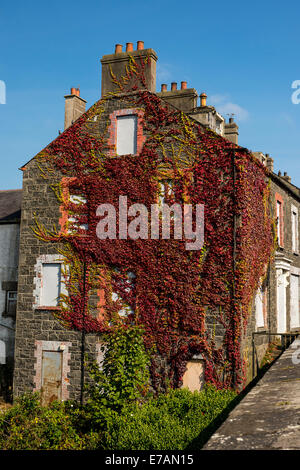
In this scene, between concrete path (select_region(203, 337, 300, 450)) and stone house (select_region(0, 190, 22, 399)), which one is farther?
stone house (select_region(0, 190, 22, 399))

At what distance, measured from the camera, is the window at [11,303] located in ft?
65.2

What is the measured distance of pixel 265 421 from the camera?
634cm

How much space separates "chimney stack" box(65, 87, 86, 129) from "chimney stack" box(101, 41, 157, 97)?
278 centimetres

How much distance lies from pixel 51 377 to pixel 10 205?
8.67 metres

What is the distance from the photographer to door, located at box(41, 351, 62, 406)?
17.2 metres

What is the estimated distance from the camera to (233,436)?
5.84 m

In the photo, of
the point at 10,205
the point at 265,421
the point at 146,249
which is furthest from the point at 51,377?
the point at 265,421

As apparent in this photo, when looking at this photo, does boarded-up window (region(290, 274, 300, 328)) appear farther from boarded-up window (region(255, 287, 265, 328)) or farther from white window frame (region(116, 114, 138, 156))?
white window frame (region(116, 114, 138, 156))

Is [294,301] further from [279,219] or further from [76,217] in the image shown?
[76,217]

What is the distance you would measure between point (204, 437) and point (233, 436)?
17.6ft

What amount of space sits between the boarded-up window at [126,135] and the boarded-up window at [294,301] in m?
9.47

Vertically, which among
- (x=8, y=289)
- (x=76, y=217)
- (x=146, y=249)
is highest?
(x=76, y=217)

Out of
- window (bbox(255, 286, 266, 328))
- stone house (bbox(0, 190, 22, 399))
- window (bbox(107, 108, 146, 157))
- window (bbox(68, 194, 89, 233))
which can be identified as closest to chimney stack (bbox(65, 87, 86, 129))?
window (bbox(107, 108, 146, 157))
